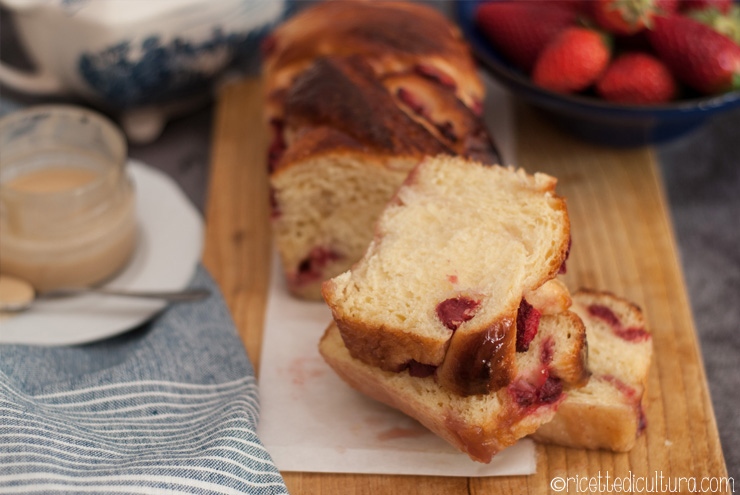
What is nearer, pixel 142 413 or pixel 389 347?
pixel 389 347

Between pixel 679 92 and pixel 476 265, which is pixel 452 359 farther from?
pixel 679 92

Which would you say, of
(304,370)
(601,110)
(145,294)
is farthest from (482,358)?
(601,110)

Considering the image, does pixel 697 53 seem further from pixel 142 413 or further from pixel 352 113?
pixel 142 413

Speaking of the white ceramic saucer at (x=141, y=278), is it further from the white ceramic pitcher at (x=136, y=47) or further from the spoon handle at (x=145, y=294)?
the white ceramic pitcher at (x=136, y=47)

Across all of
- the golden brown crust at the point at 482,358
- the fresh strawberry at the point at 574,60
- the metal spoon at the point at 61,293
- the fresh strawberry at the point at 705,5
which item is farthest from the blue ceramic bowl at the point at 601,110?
the metal spoon at the point at 61,293

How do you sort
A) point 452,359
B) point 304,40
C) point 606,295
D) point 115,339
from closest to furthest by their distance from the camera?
1. point 452,359
2. point 606,295
3. point 115,339
4. point 304,40

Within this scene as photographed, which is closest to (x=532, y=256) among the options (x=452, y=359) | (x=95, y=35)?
(x=452, y=359)

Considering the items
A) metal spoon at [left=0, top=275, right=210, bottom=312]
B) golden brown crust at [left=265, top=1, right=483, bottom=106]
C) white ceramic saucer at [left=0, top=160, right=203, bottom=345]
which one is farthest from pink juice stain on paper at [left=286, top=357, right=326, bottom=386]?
golden brown crust at [left=265, top=1, right=483, bottom=106]

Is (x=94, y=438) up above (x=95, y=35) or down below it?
below
